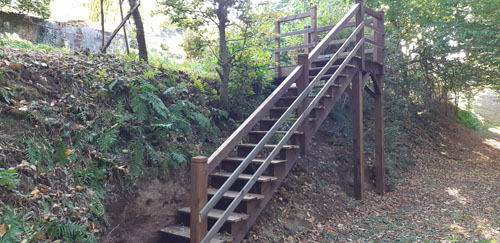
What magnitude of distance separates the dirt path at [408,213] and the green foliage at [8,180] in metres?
3.03

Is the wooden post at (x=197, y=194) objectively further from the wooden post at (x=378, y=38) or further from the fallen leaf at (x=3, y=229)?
the wooden post at (x=378, y=38)

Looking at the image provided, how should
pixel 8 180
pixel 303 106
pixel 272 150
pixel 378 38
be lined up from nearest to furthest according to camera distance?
pixel 8 180, pixel 303 106, pixel 272 150, pixel 378 38

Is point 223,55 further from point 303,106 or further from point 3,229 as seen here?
point 3,229

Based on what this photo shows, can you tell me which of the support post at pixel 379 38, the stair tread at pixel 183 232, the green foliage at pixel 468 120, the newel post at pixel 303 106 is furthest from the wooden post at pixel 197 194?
the green foliage at pixel 468 120

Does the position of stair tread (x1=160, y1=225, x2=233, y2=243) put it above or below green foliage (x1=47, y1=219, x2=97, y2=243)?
below

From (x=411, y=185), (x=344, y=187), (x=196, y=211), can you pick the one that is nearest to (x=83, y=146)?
(x=196, y=211)

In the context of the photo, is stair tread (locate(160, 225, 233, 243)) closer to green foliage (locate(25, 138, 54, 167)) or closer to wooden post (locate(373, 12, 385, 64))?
green foliage (locate(25, 138, 54, 167))

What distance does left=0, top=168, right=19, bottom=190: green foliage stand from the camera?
3.20 m

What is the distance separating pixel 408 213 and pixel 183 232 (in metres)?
4.43

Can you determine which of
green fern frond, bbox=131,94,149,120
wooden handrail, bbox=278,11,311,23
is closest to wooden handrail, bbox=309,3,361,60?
wooden handrail, bbox=278,11,311,23

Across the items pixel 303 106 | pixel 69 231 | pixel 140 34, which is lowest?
pixel 69 231

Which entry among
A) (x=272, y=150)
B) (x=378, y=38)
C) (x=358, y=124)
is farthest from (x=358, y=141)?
(x=378, y=38)

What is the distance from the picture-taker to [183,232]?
442 centimetres

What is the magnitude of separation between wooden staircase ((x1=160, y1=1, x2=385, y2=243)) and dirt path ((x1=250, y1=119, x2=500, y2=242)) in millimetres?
623
